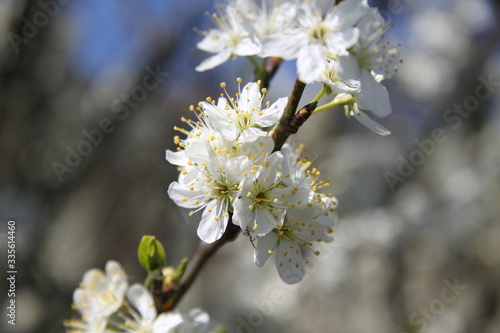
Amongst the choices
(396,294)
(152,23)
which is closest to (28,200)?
(152,23)

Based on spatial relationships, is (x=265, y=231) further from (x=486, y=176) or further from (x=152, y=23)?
(x=486, y=176)

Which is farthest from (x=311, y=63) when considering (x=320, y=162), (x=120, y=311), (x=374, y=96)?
(x=320, y=162)

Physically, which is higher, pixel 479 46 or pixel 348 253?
pixel 479 46

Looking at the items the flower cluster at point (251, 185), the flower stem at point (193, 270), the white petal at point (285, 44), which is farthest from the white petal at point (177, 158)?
the white petal at point (285, 44)

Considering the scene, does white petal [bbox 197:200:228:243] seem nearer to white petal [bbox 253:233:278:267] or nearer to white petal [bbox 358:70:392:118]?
white petal [bbox 253:233:278:267]

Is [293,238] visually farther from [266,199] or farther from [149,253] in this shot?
[149,253]

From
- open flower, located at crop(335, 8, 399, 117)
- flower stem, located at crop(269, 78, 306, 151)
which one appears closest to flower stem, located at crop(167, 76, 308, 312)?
flower stem, located at crop(269, 78, 306, 151)
